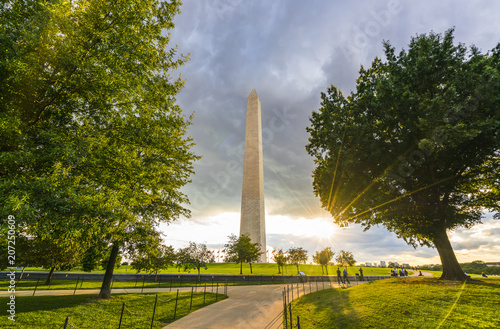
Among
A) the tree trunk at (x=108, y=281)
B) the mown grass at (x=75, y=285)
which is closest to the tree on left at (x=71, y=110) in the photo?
the tree trunk at (x=108, y=281)

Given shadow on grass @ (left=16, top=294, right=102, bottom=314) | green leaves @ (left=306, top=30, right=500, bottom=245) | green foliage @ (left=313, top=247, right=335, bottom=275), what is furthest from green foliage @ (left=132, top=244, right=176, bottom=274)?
green foliage @ (left=313, top=247, right=335, bottom=275)

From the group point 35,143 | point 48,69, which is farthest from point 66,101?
point 35,143

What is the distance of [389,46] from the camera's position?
16203 millimetres

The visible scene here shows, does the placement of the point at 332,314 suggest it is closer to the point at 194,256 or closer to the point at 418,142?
the point at 418,142

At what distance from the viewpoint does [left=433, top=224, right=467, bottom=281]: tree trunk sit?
47.5 ft

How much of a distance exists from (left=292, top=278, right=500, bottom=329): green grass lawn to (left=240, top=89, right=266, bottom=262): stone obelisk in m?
26.0

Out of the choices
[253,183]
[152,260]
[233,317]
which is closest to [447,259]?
[233,317]

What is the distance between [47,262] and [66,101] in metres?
17.9

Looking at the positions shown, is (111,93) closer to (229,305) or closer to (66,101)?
(66,101)

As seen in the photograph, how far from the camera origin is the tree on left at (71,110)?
241 inches

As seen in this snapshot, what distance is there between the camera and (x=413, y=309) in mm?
9188

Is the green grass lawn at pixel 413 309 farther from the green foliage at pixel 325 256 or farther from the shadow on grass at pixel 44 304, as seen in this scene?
the green foliage at pixel 325 256

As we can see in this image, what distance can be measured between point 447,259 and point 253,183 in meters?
27.1

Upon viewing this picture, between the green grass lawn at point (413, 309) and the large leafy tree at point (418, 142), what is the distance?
5.05 m
